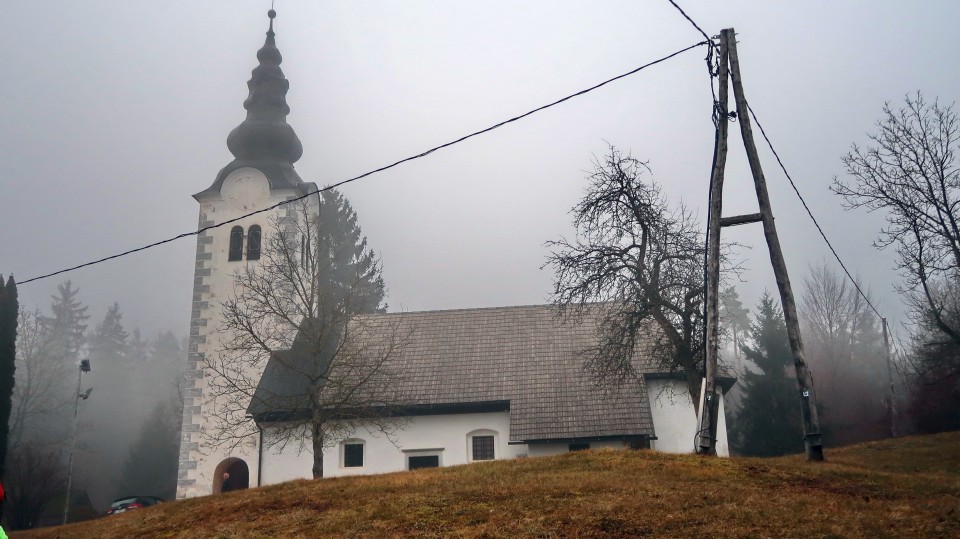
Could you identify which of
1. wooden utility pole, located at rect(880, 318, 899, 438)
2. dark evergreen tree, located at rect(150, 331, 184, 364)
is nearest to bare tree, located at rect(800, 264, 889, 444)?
wooden utility pole, located at rect(880, 318, 899, 438)

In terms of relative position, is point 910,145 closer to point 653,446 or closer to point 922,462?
point 922,462

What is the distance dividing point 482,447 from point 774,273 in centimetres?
1434

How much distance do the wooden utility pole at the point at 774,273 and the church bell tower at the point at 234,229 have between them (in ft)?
63.3

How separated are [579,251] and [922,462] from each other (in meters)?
9.85

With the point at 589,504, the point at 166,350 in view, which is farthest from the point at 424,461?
the point at 166,350

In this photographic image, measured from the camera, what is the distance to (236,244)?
31.5 m

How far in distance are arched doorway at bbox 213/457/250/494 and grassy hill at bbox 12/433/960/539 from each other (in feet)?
41.7

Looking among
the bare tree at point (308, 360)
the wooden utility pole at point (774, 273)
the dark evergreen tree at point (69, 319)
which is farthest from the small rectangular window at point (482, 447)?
the dark evergreen tree at point (69, 319)

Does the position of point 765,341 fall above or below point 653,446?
above

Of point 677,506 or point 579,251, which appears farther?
point 579,251

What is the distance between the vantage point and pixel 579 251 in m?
20.3

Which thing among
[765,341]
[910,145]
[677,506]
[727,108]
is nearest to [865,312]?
[765,341]

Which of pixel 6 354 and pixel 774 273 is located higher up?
pixel 6 354

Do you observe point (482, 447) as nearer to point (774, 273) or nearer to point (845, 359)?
point (774, 273)
